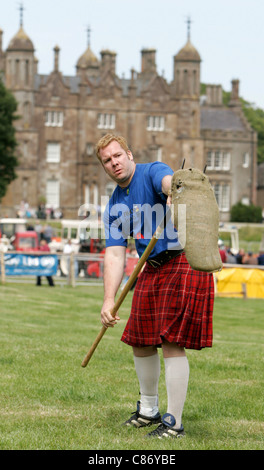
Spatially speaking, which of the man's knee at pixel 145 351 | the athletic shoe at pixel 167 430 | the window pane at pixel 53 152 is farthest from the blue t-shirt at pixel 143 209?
the window pane at pixel 53 152

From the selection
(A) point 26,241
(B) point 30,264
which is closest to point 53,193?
(A) point 26,241

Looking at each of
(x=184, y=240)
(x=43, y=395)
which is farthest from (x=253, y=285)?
(x=184, y=240)

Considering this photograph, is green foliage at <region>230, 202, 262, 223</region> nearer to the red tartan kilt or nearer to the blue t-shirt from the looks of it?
the blue t-shirt

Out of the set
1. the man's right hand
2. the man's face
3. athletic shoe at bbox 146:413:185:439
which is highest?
the man's face

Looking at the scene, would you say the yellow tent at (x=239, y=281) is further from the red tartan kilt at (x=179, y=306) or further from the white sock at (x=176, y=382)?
the white sock at (x=176, y=382)

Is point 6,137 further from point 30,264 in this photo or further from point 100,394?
point 100,394

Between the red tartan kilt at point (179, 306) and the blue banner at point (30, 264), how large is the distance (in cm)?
1977

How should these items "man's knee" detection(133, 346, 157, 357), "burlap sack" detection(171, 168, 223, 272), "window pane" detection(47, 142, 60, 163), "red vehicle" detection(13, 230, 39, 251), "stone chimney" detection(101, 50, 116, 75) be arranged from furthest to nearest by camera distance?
"stone chimney" detection(101, 50, 116, 75)
"window pane" detection(47, 142, 60, 163)
"red vehicle" detection(13, 230, 39, 251)
"man's knee" detection(133, 346, 157, 357)
"burlap sack" detection(171, 168, 223, 272)

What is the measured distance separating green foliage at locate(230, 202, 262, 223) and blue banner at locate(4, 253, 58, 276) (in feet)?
199

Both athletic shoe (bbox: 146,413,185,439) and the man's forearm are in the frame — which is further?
the man's forearm

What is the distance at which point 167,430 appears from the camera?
6438 mm

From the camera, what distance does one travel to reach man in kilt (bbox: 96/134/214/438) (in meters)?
6.48

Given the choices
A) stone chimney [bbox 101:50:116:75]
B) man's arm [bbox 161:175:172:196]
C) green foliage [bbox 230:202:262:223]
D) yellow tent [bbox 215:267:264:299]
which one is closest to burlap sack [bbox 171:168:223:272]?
man's arm [bbox 161:175:172:196]

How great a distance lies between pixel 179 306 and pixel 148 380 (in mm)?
658
